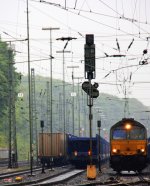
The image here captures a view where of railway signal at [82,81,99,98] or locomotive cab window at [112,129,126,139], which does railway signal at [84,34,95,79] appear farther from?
locomotive cab window at [112,129,126,139]

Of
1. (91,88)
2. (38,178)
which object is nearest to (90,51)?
(91,88)

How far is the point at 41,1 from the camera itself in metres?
28.1

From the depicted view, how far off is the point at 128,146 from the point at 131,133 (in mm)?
943

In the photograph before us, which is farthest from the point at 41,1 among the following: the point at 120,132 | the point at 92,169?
the point at 120,132

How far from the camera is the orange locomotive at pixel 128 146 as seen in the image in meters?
37.0

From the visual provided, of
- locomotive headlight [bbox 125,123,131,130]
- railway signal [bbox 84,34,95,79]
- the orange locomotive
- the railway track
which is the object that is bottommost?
the railway track

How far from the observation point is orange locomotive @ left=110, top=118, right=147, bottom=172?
37.0m

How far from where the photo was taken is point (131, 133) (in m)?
37.8

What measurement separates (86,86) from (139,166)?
874cm

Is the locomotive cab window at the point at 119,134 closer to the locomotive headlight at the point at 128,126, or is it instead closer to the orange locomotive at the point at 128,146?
the orange locomotive at the point at 128,146

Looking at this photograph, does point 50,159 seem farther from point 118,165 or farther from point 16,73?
point 16,73

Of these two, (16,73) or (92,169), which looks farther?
(16,73)

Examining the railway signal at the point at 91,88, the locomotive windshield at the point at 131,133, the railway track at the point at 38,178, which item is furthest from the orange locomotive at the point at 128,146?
the railway signal at the point at 91,88

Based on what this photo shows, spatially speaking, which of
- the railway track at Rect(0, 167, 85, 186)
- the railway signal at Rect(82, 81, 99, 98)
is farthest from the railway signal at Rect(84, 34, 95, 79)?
the railway track at Rect(0, 167, 85, 186)
